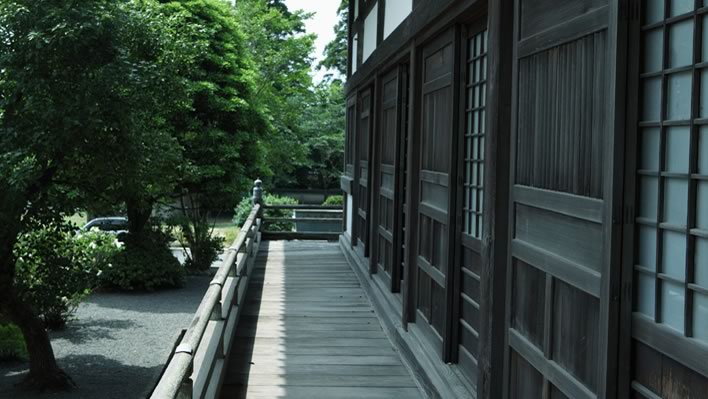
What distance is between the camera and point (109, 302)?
17.9m

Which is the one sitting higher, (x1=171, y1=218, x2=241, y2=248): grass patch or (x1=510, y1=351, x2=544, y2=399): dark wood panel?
(x1=510, y1=351, x2=544, y2=399): dark wood panel

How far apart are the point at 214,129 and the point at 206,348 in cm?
1667

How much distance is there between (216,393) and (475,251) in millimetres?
1760

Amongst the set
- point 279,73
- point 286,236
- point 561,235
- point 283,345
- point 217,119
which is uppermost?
point 279,73

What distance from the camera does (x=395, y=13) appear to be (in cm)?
796

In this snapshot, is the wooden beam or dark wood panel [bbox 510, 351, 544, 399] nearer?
dark wood panel [bbox 510, 351, 544, 399]

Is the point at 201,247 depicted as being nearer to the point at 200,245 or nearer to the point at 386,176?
the point at 200,245

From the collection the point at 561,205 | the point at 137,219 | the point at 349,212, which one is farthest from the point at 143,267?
the point at 561,205

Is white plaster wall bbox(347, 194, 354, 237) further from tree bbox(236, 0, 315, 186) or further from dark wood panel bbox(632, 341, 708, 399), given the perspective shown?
tree bbox(236, 0, 315, 186)

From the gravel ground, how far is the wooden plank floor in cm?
294

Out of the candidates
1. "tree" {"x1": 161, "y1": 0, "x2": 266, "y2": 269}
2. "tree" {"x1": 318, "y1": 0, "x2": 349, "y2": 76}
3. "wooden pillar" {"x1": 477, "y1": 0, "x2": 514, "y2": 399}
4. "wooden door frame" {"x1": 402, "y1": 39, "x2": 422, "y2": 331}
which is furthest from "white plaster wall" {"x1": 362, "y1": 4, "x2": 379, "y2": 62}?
"tree" {"x1": 318, "y1": 0, "x2": 349, "y2": 76}

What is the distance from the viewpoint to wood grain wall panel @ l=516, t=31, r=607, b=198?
2.77 m

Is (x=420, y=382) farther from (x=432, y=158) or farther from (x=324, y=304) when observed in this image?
(x=324, y=304)

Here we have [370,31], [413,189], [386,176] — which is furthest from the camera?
[370,31]
